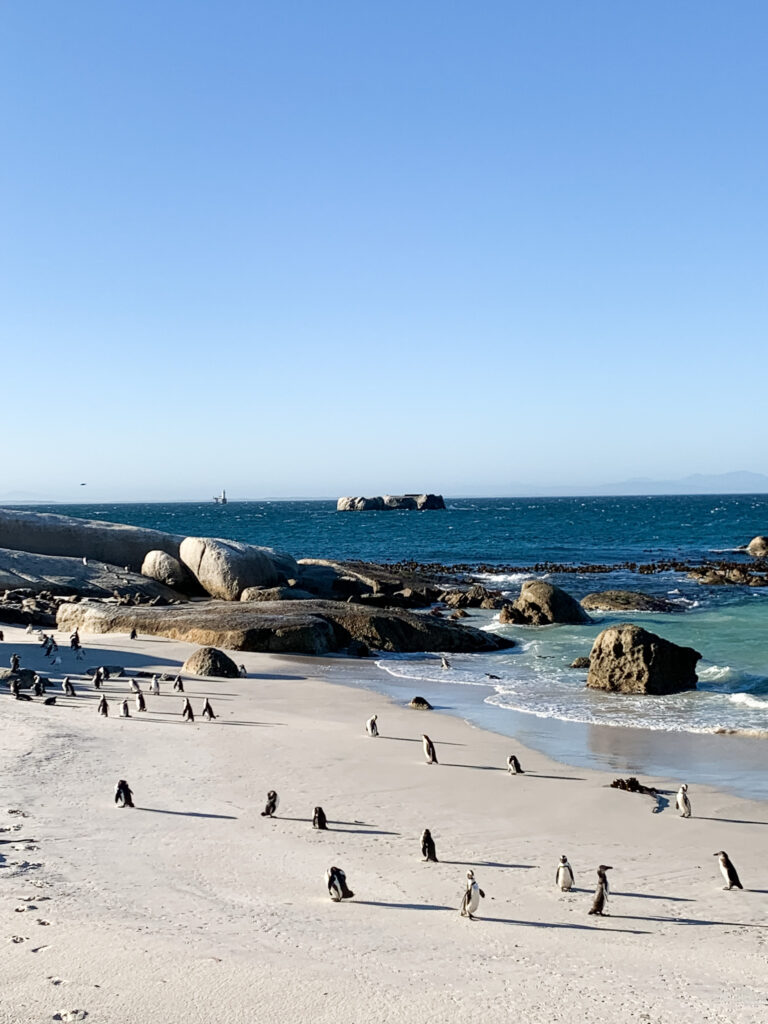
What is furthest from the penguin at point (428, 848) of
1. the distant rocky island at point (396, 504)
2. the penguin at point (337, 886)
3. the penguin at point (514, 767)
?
the distant rocky island at point (396, 504)

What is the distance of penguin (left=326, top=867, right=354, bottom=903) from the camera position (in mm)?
11539

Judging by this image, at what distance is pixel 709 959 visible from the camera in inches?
402

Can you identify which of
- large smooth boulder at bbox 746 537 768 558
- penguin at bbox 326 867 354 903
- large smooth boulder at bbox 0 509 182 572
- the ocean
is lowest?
the ocean

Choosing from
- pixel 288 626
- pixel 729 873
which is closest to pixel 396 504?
pixel 288 626

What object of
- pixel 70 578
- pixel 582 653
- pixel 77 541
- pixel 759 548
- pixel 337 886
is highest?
pixel 77 541

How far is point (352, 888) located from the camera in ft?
39.6

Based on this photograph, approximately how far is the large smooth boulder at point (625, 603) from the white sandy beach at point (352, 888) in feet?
80.7

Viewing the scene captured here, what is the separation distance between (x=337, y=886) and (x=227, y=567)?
31143 millimetres

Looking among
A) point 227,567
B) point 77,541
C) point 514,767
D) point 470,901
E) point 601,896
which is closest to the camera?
point 470,901

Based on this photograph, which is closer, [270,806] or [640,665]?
[270,806]

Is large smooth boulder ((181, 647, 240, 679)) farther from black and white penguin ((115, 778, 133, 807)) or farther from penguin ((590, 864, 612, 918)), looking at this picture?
penguin ((590, 864, 612, 918))

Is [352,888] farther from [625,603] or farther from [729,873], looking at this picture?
[625,603]

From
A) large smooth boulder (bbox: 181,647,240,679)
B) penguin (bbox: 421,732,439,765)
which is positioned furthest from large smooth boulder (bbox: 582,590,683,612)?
penguin (bbox: 421,732,439,765)

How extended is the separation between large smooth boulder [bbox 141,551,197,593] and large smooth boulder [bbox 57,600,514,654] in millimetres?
7547
